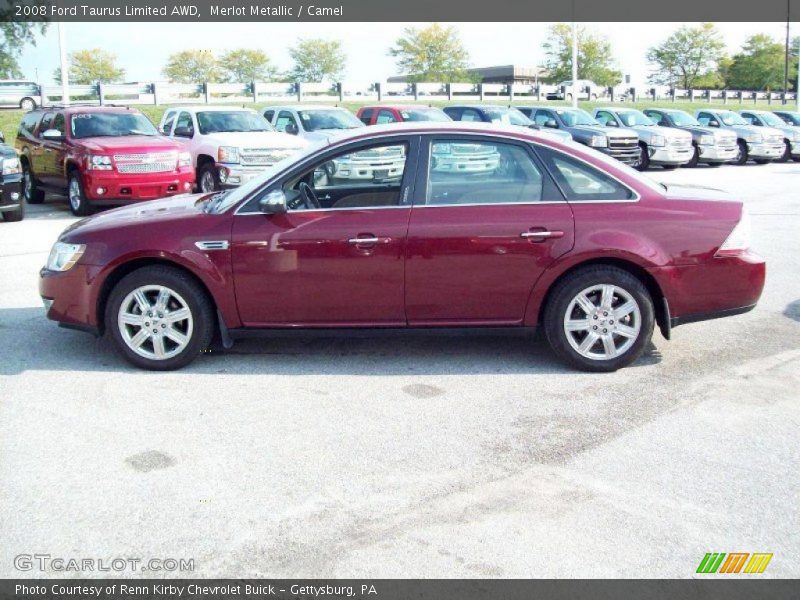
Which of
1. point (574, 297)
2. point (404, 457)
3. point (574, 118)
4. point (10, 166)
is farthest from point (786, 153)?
point (404, 457)

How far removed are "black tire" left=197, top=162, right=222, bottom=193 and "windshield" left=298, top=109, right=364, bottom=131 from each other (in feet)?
12.1

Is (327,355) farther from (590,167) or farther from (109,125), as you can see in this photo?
(109,125)

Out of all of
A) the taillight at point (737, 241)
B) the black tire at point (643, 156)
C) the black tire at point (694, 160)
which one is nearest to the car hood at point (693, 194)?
the taillight at point (737, 241)

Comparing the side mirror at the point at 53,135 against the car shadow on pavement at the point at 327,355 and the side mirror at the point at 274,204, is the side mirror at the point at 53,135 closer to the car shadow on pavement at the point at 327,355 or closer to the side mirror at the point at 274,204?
the car shadow on pavement at the point at 327,355

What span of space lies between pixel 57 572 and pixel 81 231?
10.8ft

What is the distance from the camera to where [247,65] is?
255 ft

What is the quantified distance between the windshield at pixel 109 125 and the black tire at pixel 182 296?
9.70 m

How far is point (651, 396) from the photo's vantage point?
18.1ft

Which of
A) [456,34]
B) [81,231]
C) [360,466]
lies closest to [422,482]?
[360,466]

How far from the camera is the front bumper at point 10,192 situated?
13047 millimetres

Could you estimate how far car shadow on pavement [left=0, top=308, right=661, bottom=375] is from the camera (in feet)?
20.0

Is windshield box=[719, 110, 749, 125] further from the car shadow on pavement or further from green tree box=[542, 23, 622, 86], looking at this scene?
green tree box=[542, 23, 622, 86]

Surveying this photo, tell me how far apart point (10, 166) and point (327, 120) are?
7867 mm

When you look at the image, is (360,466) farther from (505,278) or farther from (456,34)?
(456,34)
